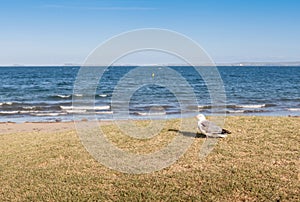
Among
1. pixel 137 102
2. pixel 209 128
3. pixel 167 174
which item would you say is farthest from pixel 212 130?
pixel 137 102

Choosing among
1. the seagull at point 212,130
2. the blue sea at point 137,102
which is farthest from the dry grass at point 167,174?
the blue sea at point 137,102

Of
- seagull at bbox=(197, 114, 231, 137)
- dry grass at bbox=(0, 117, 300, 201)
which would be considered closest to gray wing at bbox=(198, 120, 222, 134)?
seagull at bbox=(197, 114, 231, 137)

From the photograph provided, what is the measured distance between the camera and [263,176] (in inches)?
244

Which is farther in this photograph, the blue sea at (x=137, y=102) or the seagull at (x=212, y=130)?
the blue sea at (x=137, y=102)

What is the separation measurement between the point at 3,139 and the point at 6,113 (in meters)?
14.1

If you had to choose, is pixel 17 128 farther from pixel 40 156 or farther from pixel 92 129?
pixel 40 156

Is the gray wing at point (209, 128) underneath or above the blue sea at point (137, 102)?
above

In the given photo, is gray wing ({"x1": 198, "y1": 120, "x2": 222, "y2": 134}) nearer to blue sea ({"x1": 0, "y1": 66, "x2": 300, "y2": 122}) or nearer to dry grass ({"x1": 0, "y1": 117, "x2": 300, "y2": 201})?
dry grass ({"x1": 0, "y1": 117, "x2": 300, "y2": 201})

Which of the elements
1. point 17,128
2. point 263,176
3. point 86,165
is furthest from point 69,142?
point 17,128

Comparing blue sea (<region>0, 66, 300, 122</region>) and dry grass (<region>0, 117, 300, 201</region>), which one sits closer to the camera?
dry grass (<region>0, 117, 300, 201</region>)

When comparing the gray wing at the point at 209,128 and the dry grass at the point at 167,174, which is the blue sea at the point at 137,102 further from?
the dry grass at the point at 167,174

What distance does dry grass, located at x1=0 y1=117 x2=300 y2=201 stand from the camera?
5.66m

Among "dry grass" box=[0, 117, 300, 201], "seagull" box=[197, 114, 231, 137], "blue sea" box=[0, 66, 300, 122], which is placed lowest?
"blue sea" box=[0, 66, 300, 122]

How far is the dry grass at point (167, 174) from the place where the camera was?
5664mm
